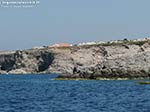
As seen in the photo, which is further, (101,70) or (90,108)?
(101,70)

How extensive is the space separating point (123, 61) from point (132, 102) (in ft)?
230

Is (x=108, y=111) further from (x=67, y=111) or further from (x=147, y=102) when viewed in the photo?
(x=147, y=102)

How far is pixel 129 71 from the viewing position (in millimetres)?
122562

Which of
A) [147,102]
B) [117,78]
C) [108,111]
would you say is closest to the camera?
[108,111]

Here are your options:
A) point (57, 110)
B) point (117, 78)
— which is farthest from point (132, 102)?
point (117, 78)

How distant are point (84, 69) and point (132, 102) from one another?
71.9m

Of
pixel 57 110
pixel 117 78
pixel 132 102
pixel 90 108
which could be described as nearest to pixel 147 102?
pixel 132 102

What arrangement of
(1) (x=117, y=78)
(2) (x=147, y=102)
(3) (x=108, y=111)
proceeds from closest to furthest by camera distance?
(3) (x=108, y=111), (2) (x=147, y=102), (1) (x=117, y=78)

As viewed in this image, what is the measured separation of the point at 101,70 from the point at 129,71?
6535 mm

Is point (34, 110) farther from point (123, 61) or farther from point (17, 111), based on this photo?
point (123, 61)

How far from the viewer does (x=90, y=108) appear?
5138cm

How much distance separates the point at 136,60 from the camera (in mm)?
125938

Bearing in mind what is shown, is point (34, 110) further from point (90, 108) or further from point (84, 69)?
point (84, 69)

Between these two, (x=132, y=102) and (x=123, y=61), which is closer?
(x=132, y=102)
